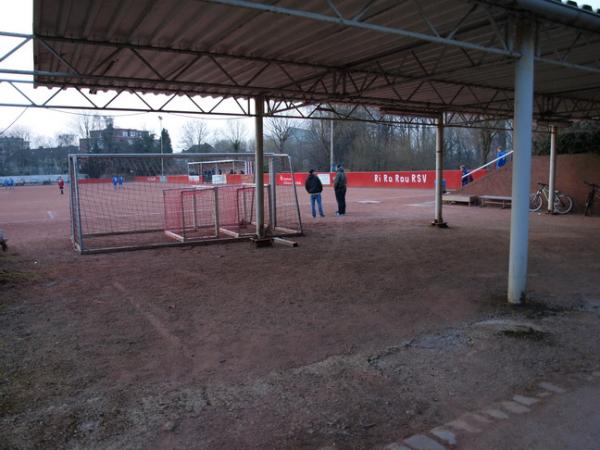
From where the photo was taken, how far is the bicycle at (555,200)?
18.2 meters

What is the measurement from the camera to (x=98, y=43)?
7402 mm

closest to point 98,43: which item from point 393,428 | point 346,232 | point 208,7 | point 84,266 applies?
point 208,7

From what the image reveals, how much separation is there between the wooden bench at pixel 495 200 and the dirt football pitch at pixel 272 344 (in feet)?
33.7

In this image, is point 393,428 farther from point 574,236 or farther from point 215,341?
point 574,236

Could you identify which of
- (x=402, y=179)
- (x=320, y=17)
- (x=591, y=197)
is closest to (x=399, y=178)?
(x=402, y=179)

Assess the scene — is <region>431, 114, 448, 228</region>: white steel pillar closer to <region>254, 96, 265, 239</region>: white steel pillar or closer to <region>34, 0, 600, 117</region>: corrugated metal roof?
<region>34, 0, 600, 117</region>: corrugated metal roof

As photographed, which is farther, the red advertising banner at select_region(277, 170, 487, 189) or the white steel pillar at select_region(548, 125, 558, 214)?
the red advertising banner at select_region(277, 170, 487, 189)

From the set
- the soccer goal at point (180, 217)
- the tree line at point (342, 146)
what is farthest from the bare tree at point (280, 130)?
the soccer goal at point (180, 217)

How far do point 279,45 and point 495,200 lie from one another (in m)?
15.5

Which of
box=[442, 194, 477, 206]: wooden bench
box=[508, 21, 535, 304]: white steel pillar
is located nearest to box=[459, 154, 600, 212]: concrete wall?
box=[442, 194, 477, 206]: wooden bench

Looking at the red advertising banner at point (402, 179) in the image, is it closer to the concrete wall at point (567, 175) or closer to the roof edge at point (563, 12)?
the concrete wall at point (567, 175)

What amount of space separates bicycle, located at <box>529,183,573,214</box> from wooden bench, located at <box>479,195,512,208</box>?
989 millimetres

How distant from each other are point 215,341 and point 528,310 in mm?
3977

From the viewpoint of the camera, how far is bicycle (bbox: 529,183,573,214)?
1822 centimetres
